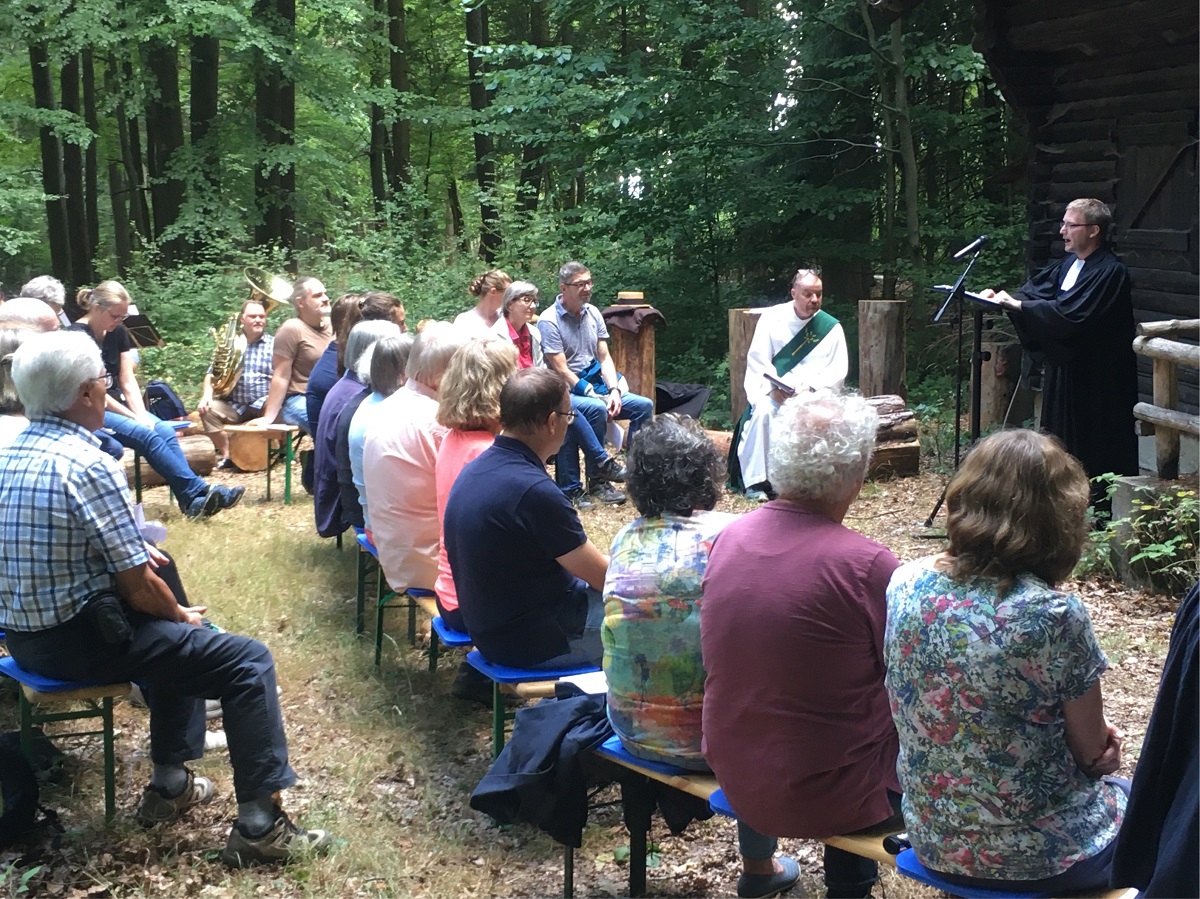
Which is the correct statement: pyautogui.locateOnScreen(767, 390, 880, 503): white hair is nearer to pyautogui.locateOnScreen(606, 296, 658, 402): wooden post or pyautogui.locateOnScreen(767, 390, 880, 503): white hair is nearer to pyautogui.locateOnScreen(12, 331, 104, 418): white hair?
pyautogui.locateOnScreen(12, 331, 104, 418): white hair

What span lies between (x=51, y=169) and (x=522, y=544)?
627 inches

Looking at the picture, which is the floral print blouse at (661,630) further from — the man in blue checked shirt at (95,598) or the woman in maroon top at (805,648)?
the man in blue checked shirt at (95,598)

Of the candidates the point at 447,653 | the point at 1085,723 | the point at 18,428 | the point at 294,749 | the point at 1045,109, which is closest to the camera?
the point at 1085,723

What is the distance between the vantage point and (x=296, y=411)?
8.62 meters

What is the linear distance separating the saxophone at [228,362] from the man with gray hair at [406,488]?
425 cm

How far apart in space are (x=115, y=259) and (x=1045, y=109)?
55.4 feet

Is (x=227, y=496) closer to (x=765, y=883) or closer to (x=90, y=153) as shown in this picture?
(x=765, y=883)

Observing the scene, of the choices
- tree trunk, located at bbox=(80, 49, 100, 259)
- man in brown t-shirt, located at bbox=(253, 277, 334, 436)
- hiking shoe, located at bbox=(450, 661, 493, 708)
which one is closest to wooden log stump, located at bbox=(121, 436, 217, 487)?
man in brown t-shirt, located at bbox=(253, 277, 334, 436)

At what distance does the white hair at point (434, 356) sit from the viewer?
5109 mm

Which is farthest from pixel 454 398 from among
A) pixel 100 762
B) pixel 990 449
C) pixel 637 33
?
pixel 637 33

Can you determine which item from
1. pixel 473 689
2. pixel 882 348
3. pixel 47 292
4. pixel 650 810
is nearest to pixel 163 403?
pixel 47 292

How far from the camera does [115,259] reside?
21.7 metres

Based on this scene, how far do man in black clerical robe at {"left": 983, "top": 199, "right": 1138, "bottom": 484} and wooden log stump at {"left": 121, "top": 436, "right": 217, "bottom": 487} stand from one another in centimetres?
572

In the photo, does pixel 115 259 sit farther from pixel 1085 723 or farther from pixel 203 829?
pixel 1085 723
